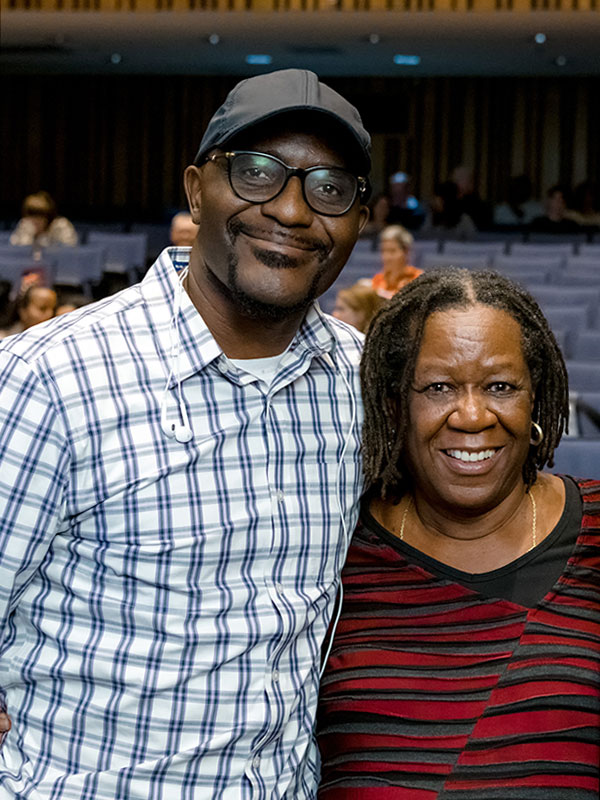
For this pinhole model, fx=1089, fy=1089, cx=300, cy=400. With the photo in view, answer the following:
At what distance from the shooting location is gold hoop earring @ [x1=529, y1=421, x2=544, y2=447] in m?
1.75

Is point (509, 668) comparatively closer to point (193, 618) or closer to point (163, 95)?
point (193, 618)

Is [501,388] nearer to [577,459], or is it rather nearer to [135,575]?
[135,575]

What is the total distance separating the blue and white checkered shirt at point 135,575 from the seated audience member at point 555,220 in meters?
8.87

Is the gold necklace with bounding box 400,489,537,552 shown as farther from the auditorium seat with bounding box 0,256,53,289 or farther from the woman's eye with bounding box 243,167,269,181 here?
the auditorium seat with bounding box 0,256,53,289

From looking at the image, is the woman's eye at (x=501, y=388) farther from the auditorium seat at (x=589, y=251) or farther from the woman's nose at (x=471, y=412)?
the auditorium seat at (x=589, y=251)

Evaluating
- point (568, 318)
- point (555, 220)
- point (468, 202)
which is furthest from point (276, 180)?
point (468, 202)

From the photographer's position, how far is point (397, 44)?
34.9 ft

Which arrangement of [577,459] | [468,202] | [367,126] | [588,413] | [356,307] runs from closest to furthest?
[577,459] → [588,413] → [356,307] → [468,202] → [367,126]

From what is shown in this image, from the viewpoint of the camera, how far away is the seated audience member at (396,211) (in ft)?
31.5

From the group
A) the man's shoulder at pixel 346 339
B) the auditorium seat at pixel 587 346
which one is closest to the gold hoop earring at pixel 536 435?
the man's shoulder at pixel 346 339

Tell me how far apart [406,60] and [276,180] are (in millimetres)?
10860

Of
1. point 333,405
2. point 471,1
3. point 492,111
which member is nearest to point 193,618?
point 333,405

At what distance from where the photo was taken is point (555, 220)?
32.9ft

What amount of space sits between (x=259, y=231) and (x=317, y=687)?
2.18 ft
